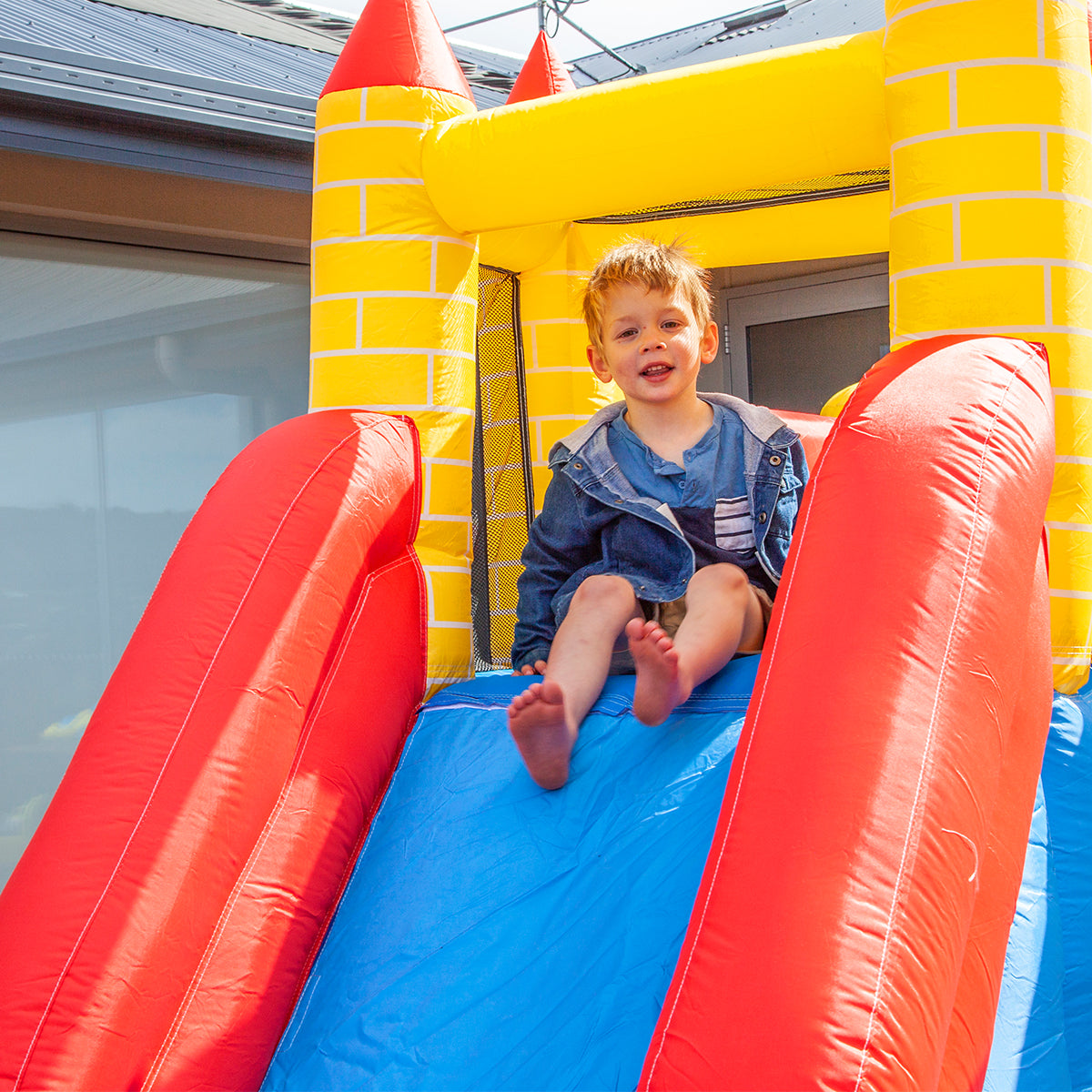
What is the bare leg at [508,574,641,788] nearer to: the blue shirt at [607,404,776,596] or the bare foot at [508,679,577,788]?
the bare foot at [508,679,577,788]

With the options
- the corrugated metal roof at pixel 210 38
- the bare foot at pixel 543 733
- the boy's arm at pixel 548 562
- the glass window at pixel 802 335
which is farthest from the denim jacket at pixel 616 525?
the glass window at pixel 802 335

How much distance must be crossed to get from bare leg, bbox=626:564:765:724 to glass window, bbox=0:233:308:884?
2.23 m

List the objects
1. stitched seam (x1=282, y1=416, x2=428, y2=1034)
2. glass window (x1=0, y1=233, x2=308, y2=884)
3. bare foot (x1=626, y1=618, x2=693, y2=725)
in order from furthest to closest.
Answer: glass window (x1=0, y1=233, x2=308, y2=884)
stitched seam (x1=282, y1=416, x2=428, y2=1034)
bare foot (x1=626, y1=618, x2=693, y2=725)

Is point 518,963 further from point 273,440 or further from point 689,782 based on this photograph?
point 273,440

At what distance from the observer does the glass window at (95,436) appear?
3.21 meters

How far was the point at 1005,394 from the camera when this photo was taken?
1.38 metres

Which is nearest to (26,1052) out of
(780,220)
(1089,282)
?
(1089,282)

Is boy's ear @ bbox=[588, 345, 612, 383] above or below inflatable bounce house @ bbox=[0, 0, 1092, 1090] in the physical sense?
above

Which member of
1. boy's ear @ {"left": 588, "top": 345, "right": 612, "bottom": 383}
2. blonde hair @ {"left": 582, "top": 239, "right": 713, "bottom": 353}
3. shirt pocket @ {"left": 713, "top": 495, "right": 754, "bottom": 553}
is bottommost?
shirt pocket @ {"left": 713, "top": 495, "right": 754, "bottom": 553}

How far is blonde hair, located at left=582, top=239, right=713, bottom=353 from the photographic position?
76.6 inches

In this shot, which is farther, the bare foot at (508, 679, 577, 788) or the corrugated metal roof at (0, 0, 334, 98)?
the corrugated metal roof at (0, 0, 334, 98)

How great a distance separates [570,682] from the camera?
5.55 feet

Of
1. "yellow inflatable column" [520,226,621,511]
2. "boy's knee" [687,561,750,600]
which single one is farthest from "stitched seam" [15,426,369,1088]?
"yellow inflatable column" [520,226,621,511]

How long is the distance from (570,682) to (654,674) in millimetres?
212
